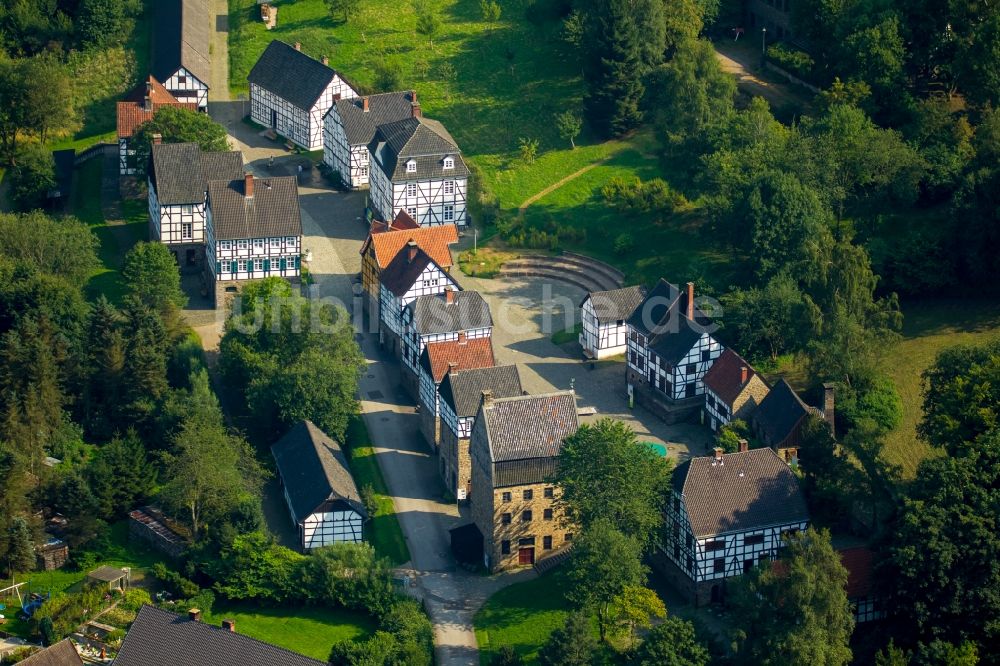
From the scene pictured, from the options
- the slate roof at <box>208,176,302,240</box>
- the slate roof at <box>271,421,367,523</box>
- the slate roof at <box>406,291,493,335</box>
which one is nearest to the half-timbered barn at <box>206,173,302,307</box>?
the slate roof at <box>208,176,302,240</box>

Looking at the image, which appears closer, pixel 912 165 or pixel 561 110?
pixel 912 165

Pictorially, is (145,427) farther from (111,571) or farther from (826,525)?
(826,525)

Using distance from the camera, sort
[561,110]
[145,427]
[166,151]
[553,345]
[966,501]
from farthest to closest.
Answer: [561,110]
[166,151]
[553,345]
[145,427]
[966,501]

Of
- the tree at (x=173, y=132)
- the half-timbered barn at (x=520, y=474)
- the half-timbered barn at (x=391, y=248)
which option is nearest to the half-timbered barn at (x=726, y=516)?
the half-timbered barn at (x=520, y=474)

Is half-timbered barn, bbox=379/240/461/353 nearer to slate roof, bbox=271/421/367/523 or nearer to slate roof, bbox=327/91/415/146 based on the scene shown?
slate roof, bbox=271/421/367/523

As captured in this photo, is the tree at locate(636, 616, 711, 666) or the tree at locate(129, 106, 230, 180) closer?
the tree at locate(636, 616, 711, 666)

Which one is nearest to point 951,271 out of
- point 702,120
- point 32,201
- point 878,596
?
point 702,120
